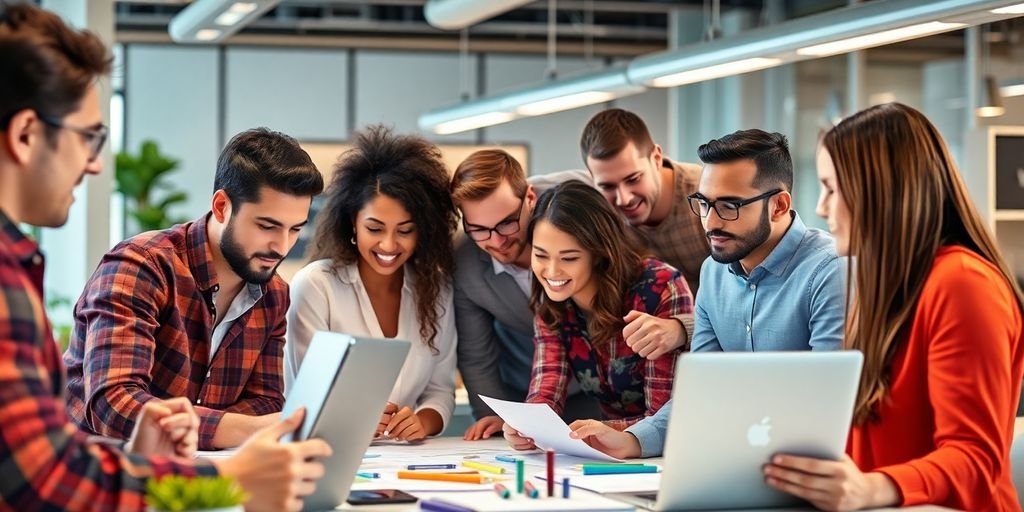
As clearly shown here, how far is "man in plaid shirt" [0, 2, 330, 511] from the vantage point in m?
1.57

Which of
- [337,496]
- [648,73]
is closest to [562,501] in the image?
[337,496]

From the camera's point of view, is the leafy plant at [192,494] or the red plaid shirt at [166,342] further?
the red plaid shirt at [166,342]

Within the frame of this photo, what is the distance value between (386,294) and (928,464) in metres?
1.76

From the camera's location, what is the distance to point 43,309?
5.58 feet

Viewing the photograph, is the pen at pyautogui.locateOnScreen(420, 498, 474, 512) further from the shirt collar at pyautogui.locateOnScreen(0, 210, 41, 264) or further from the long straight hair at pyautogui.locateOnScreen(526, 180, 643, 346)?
the long straight hair at pyautogui.locateOnScreen(526, 180, 643, 346)

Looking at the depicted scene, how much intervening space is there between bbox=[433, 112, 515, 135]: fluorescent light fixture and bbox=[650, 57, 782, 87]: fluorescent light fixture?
2321 mm

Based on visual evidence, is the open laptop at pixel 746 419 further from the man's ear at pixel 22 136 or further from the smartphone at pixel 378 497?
the man's ear at pixel 22 136

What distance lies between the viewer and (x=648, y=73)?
578 centimetres

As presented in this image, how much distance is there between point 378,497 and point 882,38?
9.13ft

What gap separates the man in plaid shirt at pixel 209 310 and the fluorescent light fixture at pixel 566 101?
369cm

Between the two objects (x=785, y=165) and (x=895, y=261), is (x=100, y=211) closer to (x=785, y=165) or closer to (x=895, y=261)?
(x=785, y=165)

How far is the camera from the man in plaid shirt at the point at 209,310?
2.68m

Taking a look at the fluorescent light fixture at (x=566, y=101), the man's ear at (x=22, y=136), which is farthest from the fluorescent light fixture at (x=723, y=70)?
the man's ear at (x=22, y=136)

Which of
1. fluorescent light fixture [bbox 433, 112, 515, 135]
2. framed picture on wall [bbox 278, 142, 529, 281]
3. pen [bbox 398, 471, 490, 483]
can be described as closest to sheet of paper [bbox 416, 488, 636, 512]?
pen [bbox 398, 471, 490, 483]
